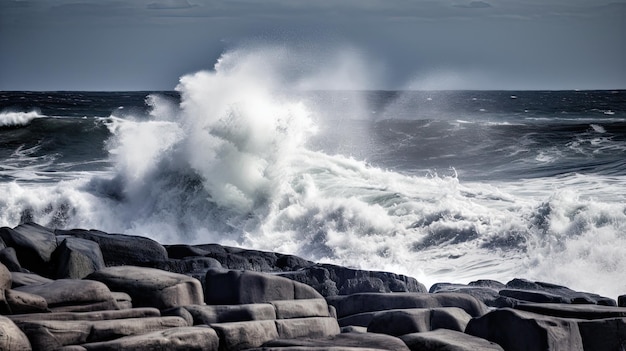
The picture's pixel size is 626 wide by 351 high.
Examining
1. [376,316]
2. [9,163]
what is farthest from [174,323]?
[9,163]

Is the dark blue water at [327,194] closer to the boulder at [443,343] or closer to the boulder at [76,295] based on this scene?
the boulder at [443,343]

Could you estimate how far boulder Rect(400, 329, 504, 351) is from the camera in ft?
24.5

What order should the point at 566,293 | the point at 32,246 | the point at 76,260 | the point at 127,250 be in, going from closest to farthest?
the point at 76,260 → the point at 32,246 → the point at 127,250 → the point at 566,293

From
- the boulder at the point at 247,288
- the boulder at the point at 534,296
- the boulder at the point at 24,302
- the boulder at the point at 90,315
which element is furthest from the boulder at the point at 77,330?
the boulder at the point at 534,296

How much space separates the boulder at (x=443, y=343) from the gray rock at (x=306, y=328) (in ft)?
2.41

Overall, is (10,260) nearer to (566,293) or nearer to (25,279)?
(25,279)

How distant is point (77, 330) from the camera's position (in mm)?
7043

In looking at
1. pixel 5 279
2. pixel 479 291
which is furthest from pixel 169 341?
pixel 479 291

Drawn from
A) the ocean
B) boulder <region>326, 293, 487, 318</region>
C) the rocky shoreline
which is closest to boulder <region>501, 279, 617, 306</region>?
the rocky shoreline

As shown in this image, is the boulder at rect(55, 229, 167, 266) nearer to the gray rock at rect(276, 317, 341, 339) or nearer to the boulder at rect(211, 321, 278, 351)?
the gray rock at rect(276, 317, 341, 339)

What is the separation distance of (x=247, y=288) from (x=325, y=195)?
11.7m

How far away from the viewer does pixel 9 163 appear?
28141mm

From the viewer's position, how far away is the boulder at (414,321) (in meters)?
8.14

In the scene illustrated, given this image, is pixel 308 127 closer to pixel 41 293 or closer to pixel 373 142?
pixel 373 142
